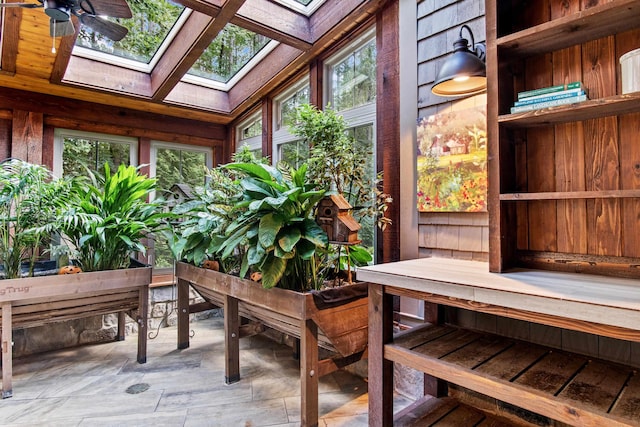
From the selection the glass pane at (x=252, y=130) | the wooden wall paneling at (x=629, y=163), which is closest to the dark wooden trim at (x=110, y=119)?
the glass pane at (x=252, y=130)

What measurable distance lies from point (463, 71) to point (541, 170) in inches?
24.5

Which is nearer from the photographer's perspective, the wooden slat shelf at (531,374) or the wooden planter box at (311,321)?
the wooden slat shelf at (531,374)

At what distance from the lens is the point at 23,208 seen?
8.13 feet

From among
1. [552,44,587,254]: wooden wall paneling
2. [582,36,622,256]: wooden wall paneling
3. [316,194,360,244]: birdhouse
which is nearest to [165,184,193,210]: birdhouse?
[316,194,360,244]: birdhouse

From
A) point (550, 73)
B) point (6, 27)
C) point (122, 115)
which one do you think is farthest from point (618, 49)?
point (122, 115)

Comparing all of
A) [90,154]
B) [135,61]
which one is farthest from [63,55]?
[90,154]

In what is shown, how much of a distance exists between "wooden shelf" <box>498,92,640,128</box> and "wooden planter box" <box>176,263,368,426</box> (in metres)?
1.21

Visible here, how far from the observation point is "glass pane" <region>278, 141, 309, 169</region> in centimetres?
331

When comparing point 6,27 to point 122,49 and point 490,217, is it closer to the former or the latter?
point 122,49

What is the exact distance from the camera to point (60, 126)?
332cm

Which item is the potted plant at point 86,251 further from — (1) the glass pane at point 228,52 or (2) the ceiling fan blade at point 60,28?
(1) the glass pane at point 228,52

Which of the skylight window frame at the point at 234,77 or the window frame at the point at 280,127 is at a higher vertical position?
the skylight window frame at the point at 234,77

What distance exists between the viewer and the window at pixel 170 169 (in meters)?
3.86

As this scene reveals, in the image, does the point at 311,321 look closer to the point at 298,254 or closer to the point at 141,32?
Result: the point at 298,254
